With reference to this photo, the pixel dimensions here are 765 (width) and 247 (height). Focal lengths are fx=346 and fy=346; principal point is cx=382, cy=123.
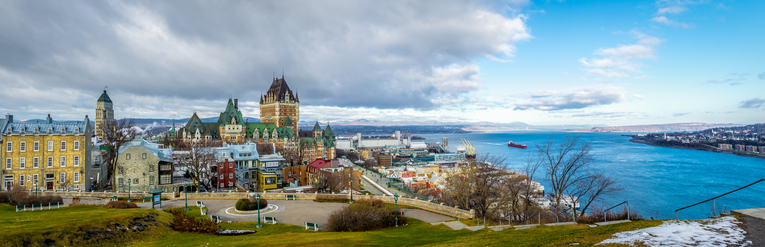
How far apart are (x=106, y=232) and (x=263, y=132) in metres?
92.4

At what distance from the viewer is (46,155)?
32594 millimetres

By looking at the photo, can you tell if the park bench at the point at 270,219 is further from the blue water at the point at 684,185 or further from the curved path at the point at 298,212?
the blue water at the point at 684,185

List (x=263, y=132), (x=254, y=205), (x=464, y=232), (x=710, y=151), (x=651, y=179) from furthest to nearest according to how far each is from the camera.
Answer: (x=710, y=151)
(x=263, y=132)
(x=651, y=179)
(x=254, y=205)
(x=464, y=232)

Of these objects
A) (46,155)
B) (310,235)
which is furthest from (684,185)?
(46,155)

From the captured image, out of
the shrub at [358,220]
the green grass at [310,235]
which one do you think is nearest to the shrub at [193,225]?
the green grass at [310,235]

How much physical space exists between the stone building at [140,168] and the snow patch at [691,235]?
41.9 m

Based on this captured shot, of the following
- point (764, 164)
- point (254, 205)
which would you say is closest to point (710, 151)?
point (764, 164)

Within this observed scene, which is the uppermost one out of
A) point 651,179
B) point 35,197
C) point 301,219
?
point 35,197

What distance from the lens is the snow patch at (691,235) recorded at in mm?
8375

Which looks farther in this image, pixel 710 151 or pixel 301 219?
pixel 710 151

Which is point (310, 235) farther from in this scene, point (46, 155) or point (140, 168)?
point (46, 155)

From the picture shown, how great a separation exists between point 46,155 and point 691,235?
4615 centimetres

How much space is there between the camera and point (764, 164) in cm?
8925

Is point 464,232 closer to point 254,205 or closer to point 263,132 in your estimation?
point 254,205
